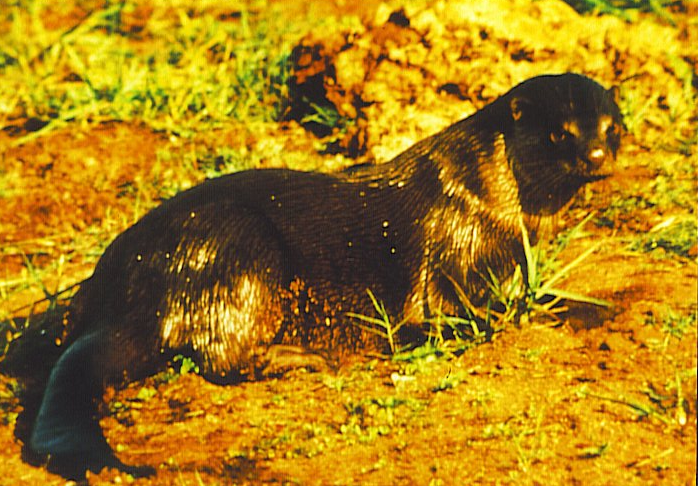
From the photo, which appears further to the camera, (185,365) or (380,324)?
(380,324)

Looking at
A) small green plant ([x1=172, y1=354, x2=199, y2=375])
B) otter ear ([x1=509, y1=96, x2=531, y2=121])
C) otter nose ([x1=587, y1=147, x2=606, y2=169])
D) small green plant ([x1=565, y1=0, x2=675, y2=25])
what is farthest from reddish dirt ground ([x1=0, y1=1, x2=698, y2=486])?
small green plant ([x1=565, y1=0, x2=675, y2=25])

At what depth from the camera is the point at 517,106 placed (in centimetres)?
312

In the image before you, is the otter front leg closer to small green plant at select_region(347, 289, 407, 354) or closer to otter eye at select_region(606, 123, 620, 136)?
small green plant at select_region(347, 289, 407, 354)

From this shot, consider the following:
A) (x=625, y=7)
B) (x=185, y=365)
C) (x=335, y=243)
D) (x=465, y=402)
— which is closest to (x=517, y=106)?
(x=335, y=243)

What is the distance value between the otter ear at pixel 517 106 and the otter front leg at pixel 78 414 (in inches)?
66.7

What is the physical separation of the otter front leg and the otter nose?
183 centimetres

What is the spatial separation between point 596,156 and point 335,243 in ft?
3.33

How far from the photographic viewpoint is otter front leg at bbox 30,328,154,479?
2.55m

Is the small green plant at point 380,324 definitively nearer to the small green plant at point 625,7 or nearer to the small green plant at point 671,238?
the small green plant at point 671,238

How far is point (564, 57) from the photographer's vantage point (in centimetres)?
452

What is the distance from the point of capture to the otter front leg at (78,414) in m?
2.55

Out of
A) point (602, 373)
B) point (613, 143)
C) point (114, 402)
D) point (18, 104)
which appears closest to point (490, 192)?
Answer: point (613, 143)

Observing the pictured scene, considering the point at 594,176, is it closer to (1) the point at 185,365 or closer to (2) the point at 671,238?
(2) the point at 671,238

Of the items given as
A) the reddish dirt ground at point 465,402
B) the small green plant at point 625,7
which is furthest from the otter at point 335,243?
the small green plant at point 625,7
